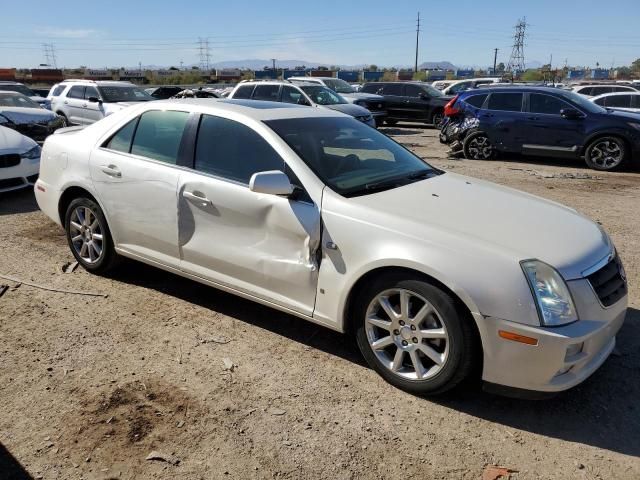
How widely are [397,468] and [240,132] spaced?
249cm

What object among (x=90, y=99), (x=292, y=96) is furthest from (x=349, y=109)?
(x=90, y=99)

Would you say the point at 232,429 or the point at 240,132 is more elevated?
the point at 240,132

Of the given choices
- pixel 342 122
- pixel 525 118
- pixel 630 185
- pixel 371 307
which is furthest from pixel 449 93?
pixel 371 307

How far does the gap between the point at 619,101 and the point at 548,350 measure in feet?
49.4

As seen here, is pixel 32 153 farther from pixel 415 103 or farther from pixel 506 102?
pixel 415 103

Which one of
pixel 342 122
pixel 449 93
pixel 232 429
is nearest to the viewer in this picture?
pixel 232 429

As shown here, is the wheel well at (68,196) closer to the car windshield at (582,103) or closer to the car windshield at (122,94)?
the car windshield at (582,103)

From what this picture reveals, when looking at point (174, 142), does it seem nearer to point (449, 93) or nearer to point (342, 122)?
point (342, 122)

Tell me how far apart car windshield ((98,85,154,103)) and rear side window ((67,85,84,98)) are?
66cm

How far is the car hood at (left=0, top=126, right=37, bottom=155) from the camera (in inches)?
305

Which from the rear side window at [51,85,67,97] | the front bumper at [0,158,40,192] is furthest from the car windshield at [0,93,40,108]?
the front bumper at [0,158,40,192]

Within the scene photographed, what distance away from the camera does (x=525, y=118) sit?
38.7ft

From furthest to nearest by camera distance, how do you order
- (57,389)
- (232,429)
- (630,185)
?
(630,185) → (57,389) → (232,429)

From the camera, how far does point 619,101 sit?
15.2 metres
